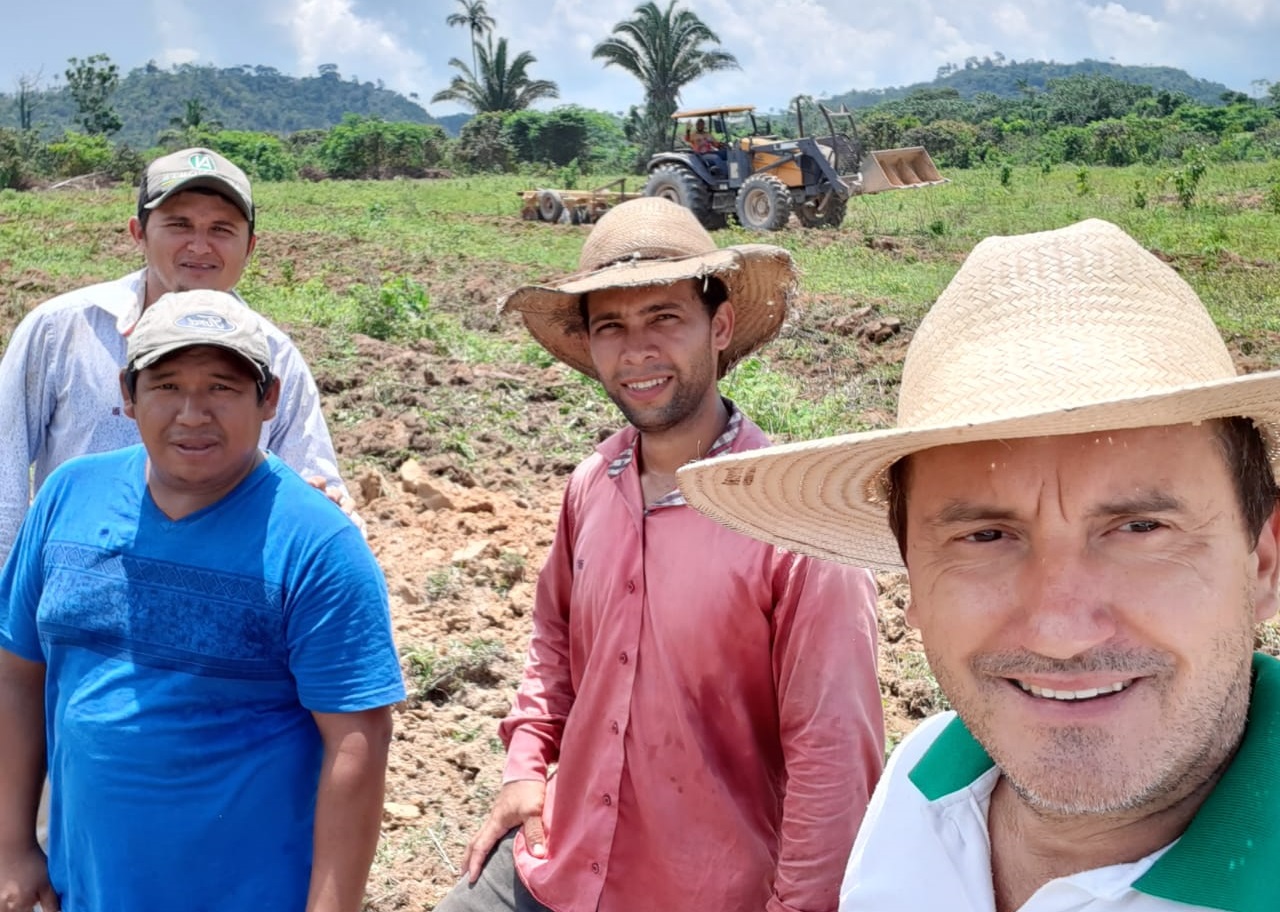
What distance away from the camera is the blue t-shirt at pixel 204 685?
2.15 m

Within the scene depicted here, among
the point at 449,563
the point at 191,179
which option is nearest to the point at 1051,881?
the point at 191,179

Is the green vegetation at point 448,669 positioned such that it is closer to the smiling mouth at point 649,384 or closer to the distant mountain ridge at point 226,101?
the smiling mouth at point 649,384

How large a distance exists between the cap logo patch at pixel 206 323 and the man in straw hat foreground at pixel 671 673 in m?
0.62

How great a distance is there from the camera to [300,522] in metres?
2.21

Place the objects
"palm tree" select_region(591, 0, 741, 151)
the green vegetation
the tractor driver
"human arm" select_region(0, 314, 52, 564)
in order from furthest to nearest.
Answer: "palm tree" select_region(591, 0, 741, 151) < the tractor driver < the green vegetation < "human arm" select_region(0, 314, 52, 564)

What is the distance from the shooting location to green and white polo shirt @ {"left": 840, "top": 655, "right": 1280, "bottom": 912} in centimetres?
114

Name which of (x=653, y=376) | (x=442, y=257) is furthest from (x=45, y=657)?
(x=442, y=257)

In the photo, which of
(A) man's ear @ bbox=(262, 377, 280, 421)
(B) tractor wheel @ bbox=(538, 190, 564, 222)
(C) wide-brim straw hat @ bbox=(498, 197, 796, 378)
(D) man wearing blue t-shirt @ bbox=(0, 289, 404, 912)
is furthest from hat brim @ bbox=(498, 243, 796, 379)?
(B) tractor wheel @ bbox=(538, 190, 564, 222)

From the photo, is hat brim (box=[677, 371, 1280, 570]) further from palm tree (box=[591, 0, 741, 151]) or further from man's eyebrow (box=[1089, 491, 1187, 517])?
palm tree (box=[591, 0, 741, 151])

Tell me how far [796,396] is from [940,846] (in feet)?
23.1

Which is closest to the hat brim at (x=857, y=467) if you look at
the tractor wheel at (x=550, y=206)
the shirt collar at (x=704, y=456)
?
the shirt collar at (x=704, y=456)

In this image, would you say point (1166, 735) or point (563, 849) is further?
point (563, 849)

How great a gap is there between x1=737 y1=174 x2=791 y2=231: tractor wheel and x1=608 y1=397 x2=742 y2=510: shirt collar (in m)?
14.5

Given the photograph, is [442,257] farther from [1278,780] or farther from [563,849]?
[1278,780]
